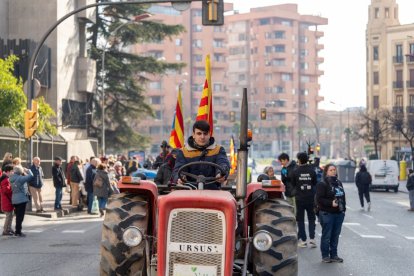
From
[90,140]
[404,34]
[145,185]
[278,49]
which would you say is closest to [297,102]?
[278,49]

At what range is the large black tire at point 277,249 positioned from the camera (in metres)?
8.70

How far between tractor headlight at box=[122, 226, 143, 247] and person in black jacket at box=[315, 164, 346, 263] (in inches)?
278

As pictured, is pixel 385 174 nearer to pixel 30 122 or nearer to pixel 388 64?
pixel 30 122

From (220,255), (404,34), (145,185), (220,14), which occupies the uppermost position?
(404,34)

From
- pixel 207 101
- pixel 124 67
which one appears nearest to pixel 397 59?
pixel 124 67

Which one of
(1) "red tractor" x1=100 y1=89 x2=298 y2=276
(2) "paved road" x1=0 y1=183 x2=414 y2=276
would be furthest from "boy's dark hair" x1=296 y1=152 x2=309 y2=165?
(1) "red tractor" x1=100 y1=89 x2=298 y2=276

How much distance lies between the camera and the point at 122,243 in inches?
340

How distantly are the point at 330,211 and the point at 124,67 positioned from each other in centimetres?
3848

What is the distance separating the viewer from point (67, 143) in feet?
140

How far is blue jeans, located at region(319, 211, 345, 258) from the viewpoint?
49.3ft

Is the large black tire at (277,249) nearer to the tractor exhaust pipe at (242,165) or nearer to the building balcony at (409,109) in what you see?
the tractor exhaust pipe at (242,165)

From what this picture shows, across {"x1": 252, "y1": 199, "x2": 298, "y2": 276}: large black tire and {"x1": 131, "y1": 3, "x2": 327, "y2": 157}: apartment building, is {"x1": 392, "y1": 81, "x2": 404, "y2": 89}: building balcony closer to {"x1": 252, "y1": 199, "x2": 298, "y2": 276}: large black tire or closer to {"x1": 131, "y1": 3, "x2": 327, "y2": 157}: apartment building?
{"x1": 131, "y1": 3, "x2": 327, "y2": 157}: apartment building

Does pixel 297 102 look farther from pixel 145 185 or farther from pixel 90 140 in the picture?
pixel 145 185

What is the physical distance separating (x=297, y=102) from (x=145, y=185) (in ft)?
533
